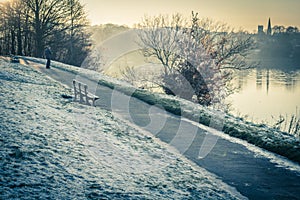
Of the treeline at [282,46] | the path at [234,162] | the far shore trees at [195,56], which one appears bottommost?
the path at [234,162]

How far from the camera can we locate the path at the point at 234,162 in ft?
20.3

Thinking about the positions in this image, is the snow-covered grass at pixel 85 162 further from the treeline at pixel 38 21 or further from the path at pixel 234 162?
the treeline at pixel 38 21

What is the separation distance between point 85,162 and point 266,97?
35887mm

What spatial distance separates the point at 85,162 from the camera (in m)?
6.48

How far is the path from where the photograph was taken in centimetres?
620

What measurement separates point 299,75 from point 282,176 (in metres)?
49.2

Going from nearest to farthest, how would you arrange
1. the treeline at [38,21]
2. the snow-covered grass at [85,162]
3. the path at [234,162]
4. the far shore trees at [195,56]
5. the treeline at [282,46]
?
1. the snow-covered grass at [85,162]
2. the path at [234,162]
3. the far shore trees at [195,56]
4. the treeline at [38,21]
5. the treeline at [282,46]

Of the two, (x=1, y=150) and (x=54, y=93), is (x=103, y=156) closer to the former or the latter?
(x=1, y=150)

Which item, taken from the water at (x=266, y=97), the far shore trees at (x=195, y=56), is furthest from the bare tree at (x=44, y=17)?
the water at (x=266, y=97)

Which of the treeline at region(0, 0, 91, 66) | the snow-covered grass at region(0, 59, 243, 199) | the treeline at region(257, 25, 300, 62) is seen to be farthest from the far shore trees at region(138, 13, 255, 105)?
the treeline at region(257, 25, 300, 62)

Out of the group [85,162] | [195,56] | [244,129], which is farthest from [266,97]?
[85,162]

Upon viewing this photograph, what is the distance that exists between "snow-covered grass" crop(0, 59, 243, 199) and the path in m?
0.41

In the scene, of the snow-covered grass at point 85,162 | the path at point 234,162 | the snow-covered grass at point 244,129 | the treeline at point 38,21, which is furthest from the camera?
the treeline at point 38,21

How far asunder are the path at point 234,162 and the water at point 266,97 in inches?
620
